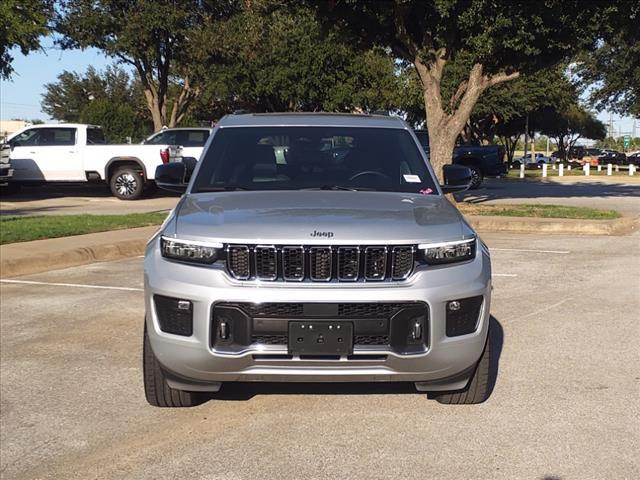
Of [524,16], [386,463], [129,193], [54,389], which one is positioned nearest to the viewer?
[386,463]

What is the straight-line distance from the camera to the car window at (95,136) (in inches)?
833

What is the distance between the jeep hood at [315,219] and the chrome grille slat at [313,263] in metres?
0.04

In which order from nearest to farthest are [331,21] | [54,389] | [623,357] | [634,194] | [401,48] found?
[54,389]
[623,357]
[331,21]
[401,48]
[634,194]

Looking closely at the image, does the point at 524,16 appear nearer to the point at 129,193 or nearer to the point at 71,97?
the point at 129,193

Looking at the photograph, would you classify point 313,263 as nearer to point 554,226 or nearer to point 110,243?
Result: point 110,243

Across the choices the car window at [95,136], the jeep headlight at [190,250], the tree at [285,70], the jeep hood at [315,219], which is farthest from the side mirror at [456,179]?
the tree at [285,70]

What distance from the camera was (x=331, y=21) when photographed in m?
17.3

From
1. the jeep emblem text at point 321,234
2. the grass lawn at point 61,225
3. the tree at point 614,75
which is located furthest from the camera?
the tree at point 614,75

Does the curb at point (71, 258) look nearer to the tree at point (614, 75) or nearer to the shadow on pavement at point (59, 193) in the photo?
the shadow on pavement at point (59, 193)

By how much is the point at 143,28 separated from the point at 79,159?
8270 mm

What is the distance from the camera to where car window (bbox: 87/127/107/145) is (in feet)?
69.4

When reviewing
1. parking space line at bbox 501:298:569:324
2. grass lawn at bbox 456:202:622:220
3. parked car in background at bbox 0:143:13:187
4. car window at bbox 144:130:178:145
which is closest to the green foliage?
car window at bbox 144:130:178:145

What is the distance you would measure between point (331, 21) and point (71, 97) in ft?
216

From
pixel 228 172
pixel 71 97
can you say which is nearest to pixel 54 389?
pixel 228 172
